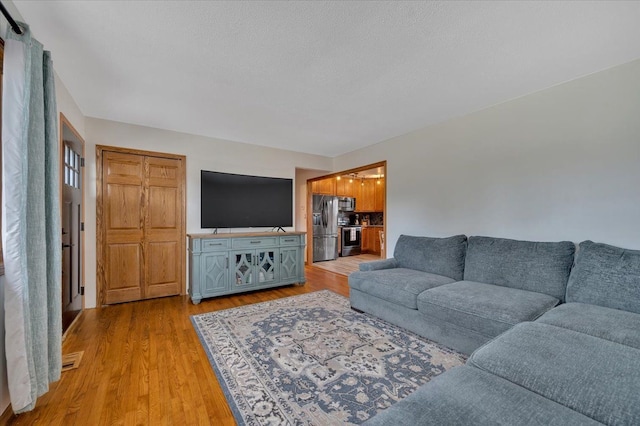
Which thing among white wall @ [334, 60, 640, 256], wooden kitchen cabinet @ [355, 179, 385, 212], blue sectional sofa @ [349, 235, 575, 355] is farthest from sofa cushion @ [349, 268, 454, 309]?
wooden kitchen cabinet @ [355, 179, 385, 212]

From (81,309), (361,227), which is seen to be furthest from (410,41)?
(361,227)

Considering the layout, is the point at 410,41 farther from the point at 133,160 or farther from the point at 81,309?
the point at 81,309

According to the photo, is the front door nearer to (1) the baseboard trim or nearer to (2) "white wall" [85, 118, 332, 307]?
(2) "white wall" [85, 118, 332, 307]

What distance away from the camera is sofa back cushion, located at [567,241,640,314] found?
184 cm

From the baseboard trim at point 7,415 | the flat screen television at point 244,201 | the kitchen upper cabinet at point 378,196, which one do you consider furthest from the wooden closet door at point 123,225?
the kitchen upper cabinet at point 378,196

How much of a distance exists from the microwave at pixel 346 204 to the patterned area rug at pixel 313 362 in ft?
14.7

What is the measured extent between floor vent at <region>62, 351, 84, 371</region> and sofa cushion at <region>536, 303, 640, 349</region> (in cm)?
332

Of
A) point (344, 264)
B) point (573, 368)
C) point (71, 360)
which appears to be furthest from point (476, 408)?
point (344, 264)

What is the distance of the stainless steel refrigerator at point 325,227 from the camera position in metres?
6.56

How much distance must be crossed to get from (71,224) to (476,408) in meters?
3.67

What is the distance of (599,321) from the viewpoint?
1637mm

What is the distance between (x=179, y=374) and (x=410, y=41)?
2853mm

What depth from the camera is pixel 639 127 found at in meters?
2.06

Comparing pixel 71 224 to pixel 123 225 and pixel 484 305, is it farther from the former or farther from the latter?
pixel 484 305
